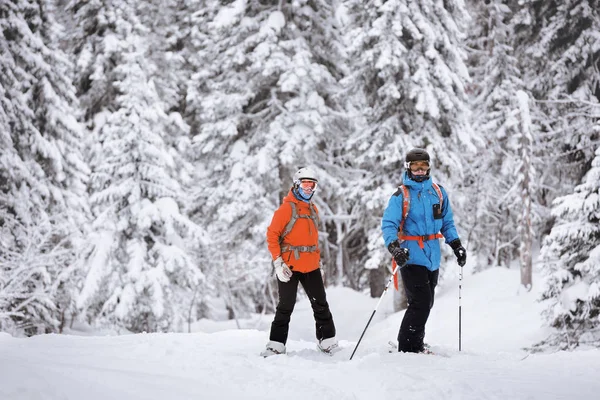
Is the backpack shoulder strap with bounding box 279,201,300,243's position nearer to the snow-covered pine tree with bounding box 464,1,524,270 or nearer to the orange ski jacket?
the orange ski jacket

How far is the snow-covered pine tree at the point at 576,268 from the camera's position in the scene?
8516 mm

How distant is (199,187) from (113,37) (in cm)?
605

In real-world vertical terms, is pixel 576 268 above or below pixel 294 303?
above

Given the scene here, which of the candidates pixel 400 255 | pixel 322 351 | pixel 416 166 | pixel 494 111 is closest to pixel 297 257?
pixel 322 351

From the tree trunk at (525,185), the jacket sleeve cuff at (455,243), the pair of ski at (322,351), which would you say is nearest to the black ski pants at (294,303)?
the pair of ski at (322,351)

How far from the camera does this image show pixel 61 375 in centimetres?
409

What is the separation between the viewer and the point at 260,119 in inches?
672

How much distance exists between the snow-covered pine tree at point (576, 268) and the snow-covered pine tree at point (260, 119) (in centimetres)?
811

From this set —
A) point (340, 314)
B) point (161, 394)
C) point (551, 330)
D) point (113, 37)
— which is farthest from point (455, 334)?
point (113, 37)

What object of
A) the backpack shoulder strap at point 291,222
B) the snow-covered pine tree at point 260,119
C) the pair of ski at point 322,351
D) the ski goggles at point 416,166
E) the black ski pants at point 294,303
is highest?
the snow-covered pine tree at point 260,119

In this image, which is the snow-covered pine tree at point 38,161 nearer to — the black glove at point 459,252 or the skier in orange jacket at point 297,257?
the skier in orange jacket at point 297,257

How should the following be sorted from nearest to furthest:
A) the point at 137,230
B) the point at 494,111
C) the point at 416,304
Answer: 1. the point at 416,304
2. the point at 137,230
3. the point at 494,111

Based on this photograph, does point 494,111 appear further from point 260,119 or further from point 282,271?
point 282,271

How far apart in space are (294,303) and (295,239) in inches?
28.3
